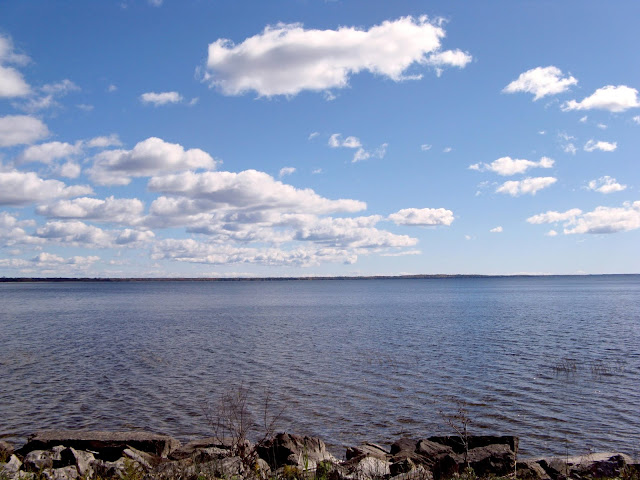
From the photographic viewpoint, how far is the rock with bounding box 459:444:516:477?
39.6ft

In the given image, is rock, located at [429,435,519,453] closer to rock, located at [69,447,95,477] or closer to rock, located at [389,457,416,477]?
rock, located at [389,457,416,477]

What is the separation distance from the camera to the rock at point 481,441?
13516 mm

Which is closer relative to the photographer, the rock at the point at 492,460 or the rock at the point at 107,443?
the rock at the point at 492,460

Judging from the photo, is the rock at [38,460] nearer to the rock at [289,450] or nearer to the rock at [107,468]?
the rock at [107,468]

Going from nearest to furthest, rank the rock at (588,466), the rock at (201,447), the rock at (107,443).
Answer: the rock at (588,466) → the rock at (201,447) → the rock at (107,443)

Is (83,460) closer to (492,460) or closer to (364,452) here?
(364,452)

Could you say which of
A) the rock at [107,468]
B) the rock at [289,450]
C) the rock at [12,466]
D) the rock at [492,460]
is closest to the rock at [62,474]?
the rock at [107,468]

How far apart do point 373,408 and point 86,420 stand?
33.6 feet

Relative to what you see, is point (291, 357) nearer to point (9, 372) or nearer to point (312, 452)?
point (9, 372)

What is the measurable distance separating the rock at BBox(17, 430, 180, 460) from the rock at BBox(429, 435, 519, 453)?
7164 mm

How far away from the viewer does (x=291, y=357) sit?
32656mm

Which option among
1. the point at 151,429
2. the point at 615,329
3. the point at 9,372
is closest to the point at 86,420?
the point at 151,429

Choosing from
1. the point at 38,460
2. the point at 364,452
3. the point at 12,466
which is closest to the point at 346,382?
the point at 364,452

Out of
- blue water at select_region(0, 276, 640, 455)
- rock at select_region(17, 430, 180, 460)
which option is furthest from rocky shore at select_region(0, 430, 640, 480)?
blue water at select_region(0, 276, 640, 455)
